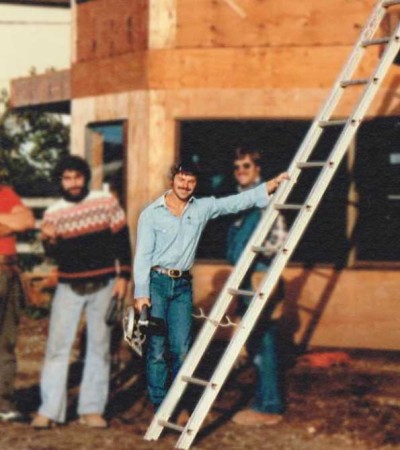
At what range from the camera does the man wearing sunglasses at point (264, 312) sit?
852cm

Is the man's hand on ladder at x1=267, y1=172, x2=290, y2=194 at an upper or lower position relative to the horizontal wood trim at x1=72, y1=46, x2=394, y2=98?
lower

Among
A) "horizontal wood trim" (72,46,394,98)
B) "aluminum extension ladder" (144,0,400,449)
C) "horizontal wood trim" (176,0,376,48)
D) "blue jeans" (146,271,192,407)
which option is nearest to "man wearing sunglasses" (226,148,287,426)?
"aluminum extension ladder" (144,0,400,449)

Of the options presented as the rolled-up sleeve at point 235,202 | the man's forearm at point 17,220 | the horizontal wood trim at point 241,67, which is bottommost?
the man's forearm at point 17,220

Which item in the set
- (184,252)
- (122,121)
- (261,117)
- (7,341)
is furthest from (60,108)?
(184,252)

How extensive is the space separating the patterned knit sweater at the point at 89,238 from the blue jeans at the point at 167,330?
96cm

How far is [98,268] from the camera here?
28.1 feet

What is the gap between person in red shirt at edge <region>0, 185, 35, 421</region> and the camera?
8.72 metres

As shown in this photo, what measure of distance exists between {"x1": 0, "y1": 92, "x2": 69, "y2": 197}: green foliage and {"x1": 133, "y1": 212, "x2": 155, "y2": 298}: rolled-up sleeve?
32.6 ft

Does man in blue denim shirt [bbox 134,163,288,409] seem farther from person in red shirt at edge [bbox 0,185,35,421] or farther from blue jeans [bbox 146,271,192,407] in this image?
person in red shirt at edge [bbox 0,185,35,421]

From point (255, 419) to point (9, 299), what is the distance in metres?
2.03

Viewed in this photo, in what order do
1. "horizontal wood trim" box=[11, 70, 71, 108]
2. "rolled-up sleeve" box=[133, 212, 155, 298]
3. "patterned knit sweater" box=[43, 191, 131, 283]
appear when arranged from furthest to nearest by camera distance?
"horizontal wood trim" box=[11, 70, 71, 108] → "patterned knit sweater" box=[43, 191, 131, 283] → "rolled-up sleeve" box=[133, 212, 155, 298]

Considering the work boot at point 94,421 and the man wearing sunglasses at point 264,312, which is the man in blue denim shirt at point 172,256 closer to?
the man wearing sunglasses at point 264,312

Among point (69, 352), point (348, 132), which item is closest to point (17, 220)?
point (69, 352)

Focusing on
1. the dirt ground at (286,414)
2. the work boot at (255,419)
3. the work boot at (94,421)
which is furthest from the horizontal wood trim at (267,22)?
the work boot at (94,421)
